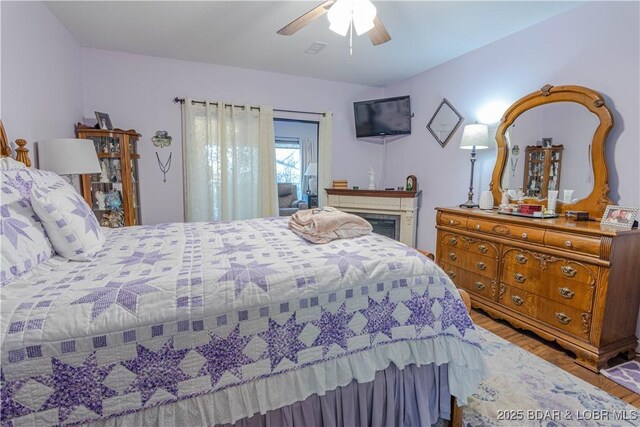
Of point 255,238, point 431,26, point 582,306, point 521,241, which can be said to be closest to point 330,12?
point 431,26

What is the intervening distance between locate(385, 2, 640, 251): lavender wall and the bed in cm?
196

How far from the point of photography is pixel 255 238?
5.89 ft

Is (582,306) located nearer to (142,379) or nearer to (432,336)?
(432,336)

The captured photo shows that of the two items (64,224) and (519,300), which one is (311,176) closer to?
(519,300)

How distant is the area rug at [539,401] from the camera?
5.10 ft

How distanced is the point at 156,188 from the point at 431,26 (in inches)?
132

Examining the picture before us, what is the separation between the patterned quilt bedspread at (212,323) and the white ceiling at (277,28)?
1.99 m

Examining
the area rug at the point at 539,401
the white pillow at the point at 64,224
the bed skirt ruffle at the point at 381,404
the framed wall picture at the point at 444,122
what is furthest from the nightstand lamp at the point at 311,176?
the bed skirt ruffle at the point at 381,404

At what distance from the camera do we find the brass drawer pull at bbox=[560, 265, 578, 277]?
79.2 inches

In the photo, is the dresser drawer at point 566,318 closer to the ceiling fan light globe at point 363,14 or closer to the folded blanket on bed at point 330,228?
the folded blanket on bed at point 330,228

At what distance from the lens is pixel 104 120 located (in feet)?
10.5

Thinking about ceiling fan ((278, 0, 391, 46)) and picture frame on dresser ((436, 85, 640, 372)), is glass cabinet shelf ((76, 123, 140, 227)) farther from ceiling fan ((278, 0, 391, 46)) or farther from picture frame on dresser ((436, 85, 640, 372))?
picture frame on dresser ((436, 85, 640, 372))

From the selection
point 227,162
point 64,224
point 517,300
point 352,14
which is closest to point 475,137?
point 517,300

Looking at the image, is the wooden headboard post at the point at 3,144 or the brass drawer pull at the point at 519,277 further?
the brass drawer pull at the point at 519,277
